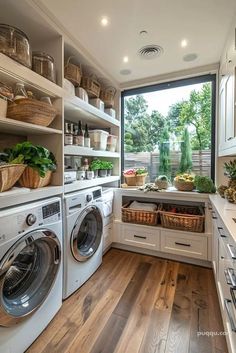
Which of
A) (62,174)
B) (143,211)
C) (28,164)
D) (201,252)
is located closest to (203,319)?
(201,252)

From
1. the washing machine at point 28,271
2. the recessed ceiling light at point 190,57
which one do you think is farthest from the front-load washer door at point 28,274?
the recessed ceiling light at point 190,57

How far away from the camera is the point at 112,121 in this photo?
2598 millimetres

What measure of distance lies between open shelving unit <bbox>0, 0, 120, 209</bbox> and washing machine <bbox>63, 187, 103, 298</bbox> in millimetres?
127

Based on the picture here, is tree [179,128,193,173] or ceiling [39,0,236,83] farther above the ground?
ceiling [39,0,236,83]

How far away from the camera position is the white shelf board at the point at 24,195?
1154 mm

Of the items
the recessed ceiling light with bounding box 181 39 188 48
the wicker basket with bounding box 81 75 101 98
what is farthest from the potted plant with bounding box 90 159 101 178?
the recessed ceiling light with bounding box 181 39 188 48

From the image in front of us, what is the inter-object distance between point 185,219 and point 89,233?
110 cm

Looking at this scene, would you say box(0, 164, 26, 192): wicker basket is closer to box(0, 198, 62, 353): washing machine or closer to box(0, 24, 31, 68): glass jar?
box(0, 198, 62, 353): washing machine

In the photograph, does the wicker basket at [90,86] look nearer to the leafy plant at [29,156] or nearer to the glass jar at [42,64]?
the glass jar at [42,64]

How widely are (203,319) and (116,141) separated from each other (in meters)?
→ 2.18

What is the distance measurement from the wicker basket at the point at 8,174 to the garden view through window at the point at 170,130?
1.93 m

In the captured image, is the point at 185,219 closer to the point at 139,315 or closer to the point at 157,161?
the point at 157,161

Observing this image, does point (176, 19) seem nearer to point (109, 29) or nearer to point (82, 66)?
point (109, 29)

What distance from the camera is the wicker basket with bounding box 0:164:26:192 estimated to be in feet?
3.70
